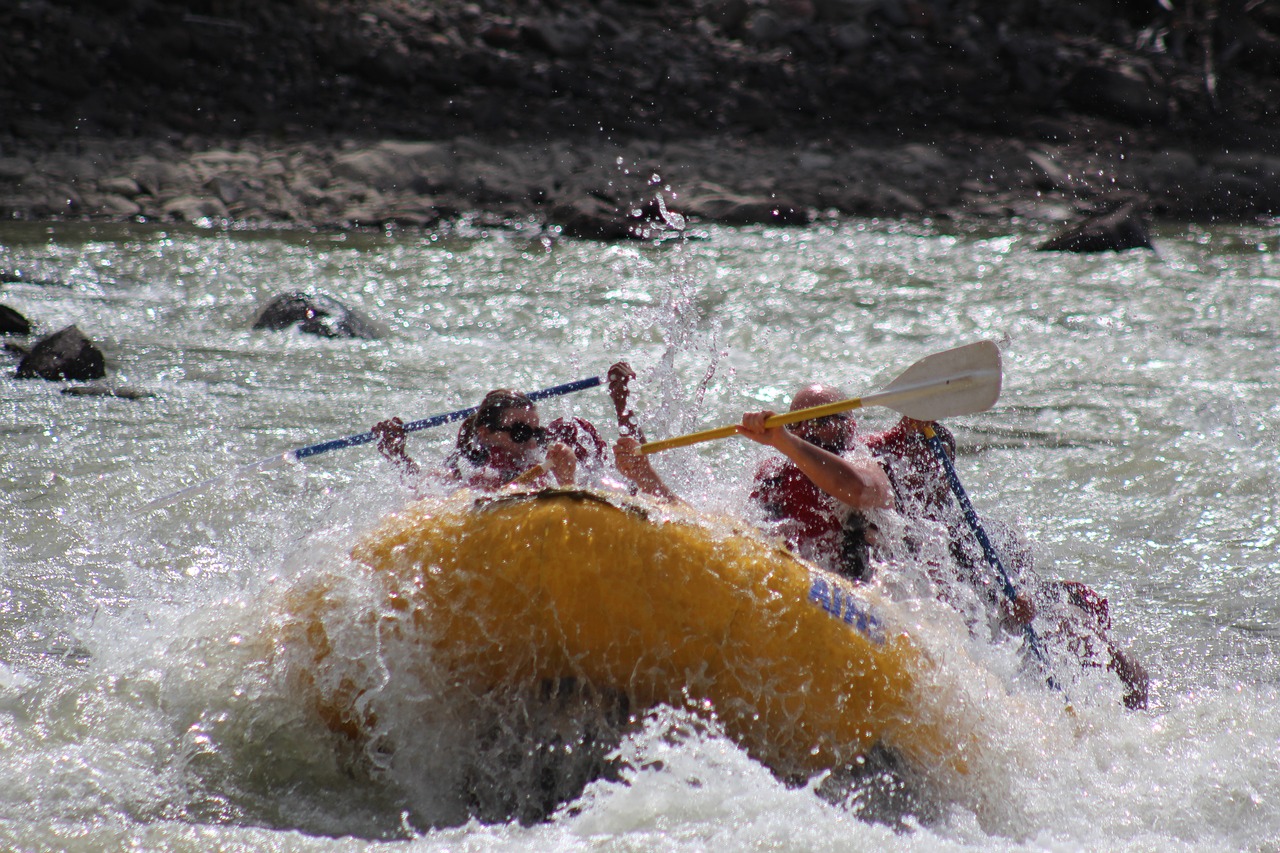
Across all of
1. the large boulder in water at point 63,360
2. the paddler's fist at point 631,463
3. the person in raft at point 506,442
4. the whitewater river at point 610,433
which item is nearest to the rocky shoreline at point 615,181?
the whitewater river at point 610,433

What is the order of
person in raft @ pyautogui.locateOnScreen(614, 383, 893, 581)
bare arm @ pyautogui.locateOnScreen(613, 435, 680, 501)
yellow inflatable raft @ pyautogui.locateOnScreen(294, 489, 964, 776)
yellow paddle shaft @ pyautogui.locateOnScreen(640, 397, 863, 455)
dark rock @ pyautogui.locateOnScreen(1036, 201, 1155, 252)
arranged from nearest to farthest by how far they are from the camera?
1. yellow inflatable raft @ pyautogui.locateOnScreen(294, 489, 964, 776)
2. yellow paddle shaft @ pyautogui.locateOnScreen(640, 397, 863, 455)
3. person in raft @ pyautogui.locateOnScreen(614, 383, 893, 581)
4. bare arm @ pyautogui.locateOnScreen(613, 435, 680, 501)
5. dark rock @ pyautogui.locateOnScreen(1036, 201, 1155, 252)

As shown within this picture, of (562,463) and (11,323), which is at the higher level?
(562,463)

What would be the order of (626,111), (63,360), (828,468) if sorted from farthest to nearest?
(626,111) → (63,360) → (828,468)

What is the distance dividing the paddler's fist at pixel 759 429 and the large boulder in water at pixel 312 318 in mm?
4909

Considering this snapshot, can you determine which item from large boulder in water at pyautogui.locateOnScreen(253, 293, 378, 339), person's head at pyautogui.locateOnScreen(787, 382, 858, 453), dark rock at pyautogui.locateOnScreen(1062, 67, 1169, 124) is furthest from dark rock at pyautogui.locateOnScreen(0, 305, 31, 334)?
dark rock at pyautogui.locateOnScreen(1062, 67, 1169, 124)

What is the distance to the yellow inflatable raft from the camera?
2.91 m

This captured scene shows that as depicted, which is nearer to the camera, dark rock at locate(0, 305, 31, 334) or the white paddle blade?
the white paddle blade

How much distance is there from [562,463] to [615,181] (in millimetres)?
8689

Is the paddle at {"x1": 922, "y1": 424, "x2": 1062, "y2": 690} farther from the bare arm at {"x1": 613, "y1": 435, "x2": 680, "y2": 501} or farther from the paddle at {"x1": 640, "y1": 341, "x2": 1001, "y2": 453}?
the bare arm at {"x1": 613, "y1": 435, "x2": 680, "y2": 501}

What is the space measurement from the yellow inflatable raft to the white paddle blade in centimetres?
65

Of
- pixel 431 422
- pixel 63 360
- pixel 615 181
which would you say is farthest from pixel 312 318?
pixel 615 181

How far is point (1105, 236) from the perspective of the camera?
10.4 metres

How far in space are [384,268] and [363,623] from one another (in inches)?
274

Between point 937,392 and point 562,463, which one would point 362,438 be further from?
point 937,392
